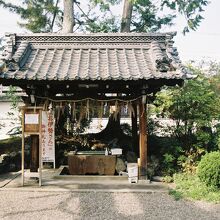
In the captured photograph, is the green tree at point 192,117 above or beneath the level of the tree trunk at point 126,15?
beneath

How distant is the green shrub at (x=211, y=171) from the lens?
28.9 feet

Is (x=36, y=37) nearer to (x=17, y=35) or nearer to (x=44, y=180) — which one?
(x=17, y=35)

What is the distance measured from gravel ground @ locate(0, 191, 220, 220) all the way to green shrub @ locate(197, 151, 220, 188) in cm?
106

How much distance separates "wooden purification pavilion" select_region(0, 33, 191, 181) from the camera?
8938 millimetres

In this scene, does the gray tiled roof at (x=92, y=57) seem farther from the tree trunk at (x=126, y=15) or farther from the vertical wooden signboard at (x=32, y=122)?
the tree trunk at (x=126, y=15)

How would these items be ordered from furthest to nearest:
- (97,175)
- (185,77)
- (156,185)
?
(97,175), (156,185), (185,77)

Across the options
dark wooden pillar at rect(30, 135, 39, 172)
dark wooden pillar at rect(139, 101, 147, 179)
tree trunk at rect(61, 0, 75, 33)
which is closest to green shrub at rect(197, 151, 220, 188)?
dark wooden pillar at rect(139, 101, 147, 179)

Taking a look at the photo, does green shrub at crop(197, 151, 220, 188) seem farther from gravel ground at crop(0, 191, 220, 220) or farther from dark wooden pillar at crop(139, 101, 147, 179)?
dark wooden pillar at crop(139, 101, 147, 179)

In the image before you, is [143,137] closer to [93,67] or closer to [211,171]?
[211,171]

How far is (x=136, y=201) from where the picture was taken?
817 centimetres

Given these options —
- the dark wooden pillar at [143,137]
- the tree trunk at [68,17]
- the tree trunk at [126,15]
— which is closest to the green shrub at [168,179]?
the dark wooden pillar at [143,137]

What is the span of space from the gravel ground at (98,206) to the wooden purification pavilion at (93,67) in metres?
1.69

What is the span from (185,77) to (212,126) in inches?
200

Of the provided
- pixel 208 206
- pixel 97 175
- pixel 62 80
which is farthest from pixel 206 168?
pixel 62 80
